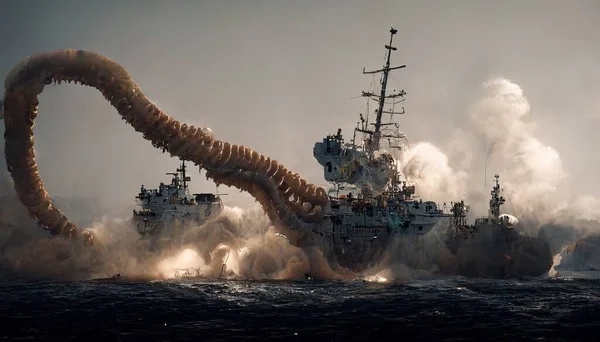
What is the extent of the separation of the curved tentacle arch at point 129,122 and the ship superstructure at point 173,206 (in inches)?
934

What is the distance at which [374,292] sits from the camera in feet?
191

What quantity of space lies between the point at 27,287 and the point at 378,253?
132ft

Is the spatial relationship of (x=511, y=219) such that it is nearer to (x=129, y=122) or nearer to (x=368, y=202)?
(x=368, y=202)

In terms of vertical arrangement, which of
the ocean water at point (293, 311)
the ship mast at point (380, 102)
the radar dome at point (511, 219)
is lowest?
the ocean water at point (293, 311)

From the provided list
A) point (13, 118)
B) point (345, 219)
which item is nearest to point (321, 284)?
point (345, 219)

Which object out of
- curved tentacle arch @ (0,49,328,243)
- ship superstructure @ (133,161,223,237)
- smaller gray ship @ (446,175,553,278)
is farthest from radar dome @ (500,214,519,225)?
ship superstructure @ (133,161,223,237)

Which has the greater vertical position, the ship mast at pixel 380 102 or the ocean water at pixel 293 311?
the ship mast at pixel 380 102

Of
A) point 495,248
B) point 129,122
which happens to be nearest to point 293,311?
point 129,122

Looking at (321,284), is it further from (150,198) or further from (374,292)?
(150,198)

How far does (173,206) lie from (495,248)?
4753cm

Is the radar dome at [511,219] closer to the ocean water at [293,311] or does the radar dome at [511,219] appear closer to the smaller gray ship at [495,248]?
the smaller gray ship at [495,248]

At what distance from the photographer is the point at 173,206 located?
315 ft

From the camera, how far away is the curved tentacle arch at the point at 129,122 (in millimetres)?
57875

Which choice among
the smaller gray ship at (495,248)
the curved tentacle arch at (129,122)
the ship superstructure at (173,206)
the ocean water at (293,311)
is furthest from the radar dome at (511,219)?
the ship superstructure at (173,206)
